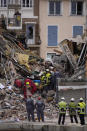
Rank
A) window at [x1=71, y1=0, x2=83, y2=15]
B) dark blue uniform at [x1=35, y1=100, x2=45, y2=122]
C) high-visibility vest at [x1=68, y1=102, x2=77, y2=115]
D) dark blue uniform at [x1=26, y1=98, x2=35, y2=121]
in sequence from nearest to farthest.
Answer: high-visibility vest at [x1=68, y1=102, x2=77, y2=115] → dark blue uniform at [x1=35, y1=100, x2=45, y2=122] → dark blue uniform at [x1=26, y1=98, x2=35, y2=121] → window at [x1=71, y1=0, x2=83, y2=15]

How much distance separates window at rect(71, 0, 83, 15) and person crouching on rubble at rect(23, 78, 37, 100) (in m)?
19.7

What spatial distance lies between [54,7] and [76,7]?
7.26 feet

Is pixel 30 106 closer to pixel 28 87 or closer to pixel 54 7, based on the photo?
pixel 28 87

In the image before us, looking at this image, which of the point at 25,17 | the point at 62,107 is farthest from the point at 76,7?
the point at 62,107

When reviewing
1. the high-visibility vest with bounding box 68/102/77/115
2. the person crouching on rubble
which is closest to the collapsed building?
the person crouching on rubble

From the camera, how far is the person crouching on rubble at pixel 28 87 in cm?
3062

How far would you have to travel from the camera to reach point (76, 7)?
4934 centimetres

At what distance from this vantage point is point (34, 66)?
35.6 m

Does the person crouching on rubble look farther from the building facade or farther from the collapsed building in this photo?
the building facade

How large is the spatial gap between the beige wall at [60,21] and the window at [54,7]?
0.40 metres

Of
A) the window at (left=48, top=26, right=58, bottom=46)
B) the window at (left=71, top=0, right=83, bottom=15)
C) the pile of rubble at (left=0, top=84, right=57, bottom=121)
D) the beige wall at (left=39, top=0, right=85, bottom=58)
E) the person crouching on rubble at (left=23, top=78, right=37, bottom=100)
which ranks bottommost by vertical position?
the pile of rubble at (left=0, top=84, right=57, bottom=121)

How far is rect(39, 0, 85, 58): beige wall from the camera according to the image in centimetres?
4891

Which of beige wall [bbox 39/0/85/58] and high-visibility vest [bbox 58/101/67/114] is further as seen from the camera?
beige wall [bbox 39/0/85/58]

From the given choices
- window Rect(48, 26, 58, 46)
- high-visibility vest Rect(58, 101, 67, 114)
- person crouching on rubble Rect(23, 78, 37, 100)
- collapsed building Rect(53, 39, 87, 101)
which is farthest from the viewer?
window Rect(48, 26, 58, 46)
